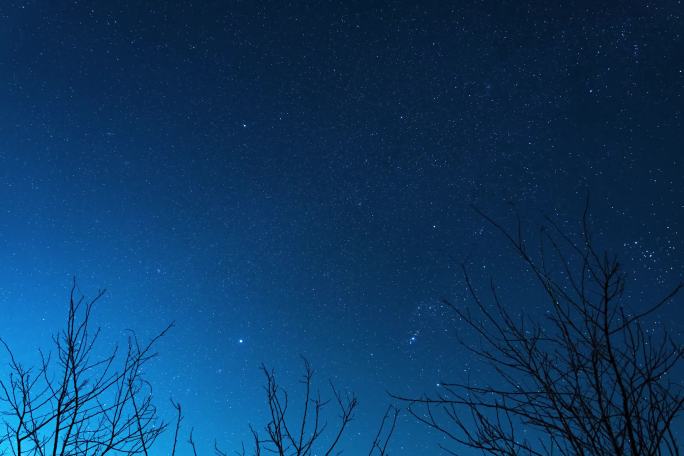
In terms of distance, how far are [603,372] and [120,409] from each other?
9.15 ft

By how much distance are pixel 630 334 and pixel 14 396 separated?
3424mm

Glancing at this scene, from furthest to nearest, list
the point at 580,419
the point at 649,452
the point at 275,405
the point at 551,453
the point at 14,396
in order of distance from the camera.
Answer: the point at 275,405 < the point at 14,396 < the point at 551,453 < the point at 580,419 < the point at 649,452

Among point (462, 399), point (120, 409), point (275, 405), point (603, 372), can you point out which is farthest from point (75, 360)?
point (603, 372)

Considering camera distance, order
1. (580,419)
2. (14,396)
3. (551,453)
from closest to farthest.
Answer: (580,419), (551,453), (14,396)

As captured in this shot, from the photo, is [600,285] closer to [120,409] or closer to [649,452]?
[649,452]

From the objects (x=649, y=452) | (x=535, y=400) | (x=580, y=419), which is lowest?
(x=649, y=452)

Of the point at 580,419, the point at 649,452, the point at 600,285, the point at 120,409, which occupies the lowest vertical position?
the point at 649,452

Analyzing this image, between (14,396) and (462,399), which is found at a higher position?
(14,396)

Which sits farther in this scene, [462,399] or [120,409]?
[120,409]

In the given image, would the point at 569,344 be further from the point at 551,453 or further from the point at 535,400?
the point at 551,453

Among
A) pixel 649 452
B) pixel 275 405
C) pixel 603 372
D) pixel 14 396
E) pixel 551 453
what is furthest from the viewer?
pixel 275 405

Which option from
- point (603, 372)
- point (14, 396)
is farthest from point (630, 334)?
point (14, 396)

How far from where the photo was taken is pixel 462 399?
1906mm

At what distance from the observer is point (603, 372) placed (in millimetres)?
1862
